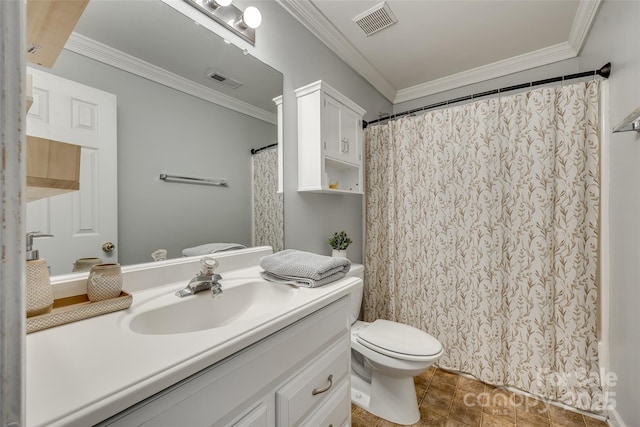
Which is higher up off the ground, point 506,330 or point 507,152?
point 507,152

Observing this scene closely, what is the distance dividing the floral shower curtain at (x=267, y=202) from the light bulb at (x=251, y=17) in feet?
1.94

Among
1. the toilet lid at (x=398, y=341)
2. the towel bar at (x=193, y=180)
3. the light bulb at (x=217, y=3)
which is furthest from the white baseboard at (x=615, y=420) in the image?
the light bulb at (x=217, y=3)

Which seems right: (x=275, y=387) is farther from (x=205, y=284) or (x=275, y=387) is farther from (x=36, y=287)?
(x=36, y=287)

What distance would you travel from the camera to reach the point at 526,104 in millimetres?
1646

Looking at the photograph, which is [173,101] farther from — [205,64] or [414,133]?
[414,133]

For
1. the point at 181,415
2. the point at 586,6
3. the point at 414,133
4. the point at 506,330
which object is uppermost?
the point at 586,6

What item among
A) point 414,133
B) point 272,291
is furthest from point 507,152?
point 272,291

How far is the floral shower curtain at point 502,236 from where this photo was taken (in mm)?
1497

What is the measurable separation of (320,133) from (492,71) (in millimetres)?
1932

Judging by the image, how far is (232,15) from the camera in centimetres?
127

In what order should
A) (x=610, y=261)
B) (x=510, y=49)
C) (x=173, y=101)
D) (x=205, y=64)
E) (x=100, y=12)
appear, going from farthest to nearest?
1. (x=510, y=49)
2. (x=610, y=261)
3. (x=205, y=64)
4. (x=173, y=101)
5. (x=100, y=12)

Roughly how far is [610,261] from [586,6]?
1.53 metres

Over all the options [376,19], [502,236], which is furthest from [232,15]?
[502,236]

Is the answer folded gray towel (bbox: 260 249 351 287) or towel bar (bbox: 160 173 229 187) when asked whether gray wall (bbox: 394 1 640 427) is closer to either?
folded gray towel (bbox: 260 249 351 287)
